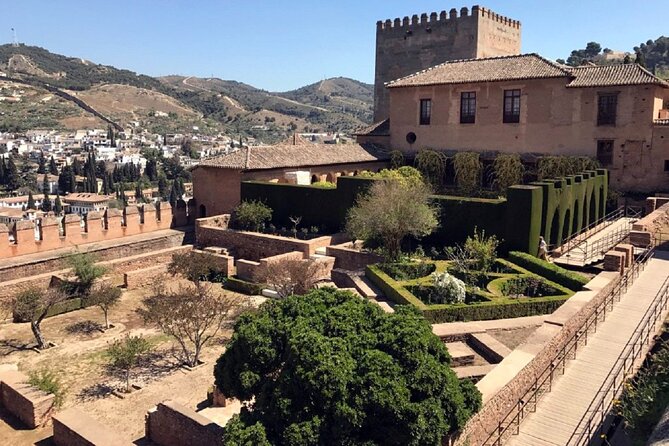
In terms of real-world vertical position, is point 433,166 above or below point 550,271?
above

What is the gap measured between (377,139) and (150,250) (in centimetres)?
1447

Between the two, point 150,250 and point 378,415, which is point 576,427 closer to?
point 378,415

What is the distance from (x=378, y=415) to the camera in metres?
7.09

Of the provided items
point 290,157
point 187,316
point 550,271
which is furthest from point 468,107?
point 187,316

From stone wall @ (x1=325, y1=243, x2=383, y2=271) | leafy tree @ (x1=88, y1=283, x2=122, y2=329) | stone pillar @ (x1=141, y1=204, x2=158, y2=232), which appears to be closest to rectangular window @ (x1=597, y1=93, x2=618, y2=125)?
stone wall @ (x1=325, y1=243, x2=383, y2=271)

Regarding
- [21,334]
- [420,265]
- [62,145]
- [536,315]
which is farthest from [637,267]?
[62,145]

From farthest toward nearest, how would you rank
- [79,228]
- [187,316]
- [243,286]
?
[79,228], [243,286], [187,316]

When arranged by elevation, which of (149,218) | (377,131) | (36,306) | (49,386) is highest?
(377,131)

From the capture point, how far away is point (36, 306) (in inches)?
609

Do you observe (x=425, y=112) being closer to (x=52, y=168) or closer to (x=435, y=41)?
(x=435, y=41)

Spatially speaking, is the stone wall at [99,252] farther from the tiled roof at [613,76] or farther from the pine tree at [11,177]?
the pine tree at [11,177]

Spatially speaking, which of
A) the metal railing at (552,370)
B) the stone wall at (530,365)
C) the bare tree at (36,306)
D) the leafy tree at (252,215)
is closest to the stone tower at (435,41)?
the leafy tree at (252,215)

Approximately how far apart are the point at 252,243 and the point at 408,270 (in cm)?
814

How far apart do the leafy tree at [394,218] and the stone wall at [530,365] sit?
572cm
